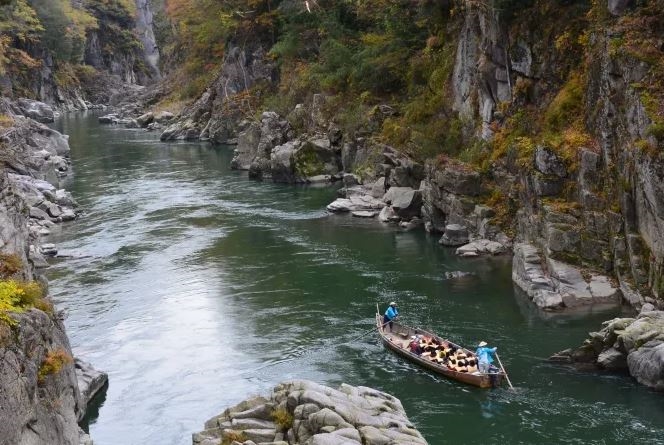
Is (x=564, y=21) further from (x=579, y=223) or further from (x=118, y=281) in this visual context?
(x=118, y=281)

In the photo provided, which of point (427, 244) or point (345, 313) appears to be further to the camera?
point (427, 244)

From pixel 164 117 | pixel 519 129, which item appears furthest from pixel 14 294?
pixel 164 117

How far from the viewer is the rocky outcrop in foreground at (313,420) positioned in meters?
19.2

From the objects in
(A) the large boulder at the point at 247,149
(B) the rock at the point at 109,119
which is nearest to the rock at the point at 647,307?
(A) the large boulder at the point at 247,149

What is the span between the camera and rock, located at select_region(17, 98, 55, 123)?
105875 millimetres

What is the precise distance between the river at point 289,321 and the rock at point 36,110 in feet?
186

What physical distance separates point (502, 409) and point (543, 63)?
23347 millimetres

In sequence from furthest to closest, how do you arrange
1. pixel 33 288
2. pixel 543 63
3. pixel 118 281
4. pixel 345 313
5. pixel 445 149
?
pixel 445 149, pixel 543 63, pixel 118 281, pixel 345 313, pixel 33 288

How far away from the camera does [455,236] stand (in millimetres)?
42531

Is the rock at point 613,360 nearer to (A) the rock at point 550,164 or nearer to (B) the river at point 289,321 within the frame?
(B) the river at point 289,321

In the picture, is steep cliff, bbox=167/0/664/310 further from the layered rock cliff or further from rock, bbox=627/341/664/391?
rock, bbox=627/341/664/391

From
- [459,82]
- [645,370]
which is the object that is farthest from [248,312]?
[459,82]

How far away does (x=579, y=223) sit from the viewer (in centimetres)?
3516

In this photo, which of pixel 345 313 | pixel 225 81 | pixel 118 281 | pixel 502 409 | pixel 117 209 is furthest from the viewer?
pixel 225 81
